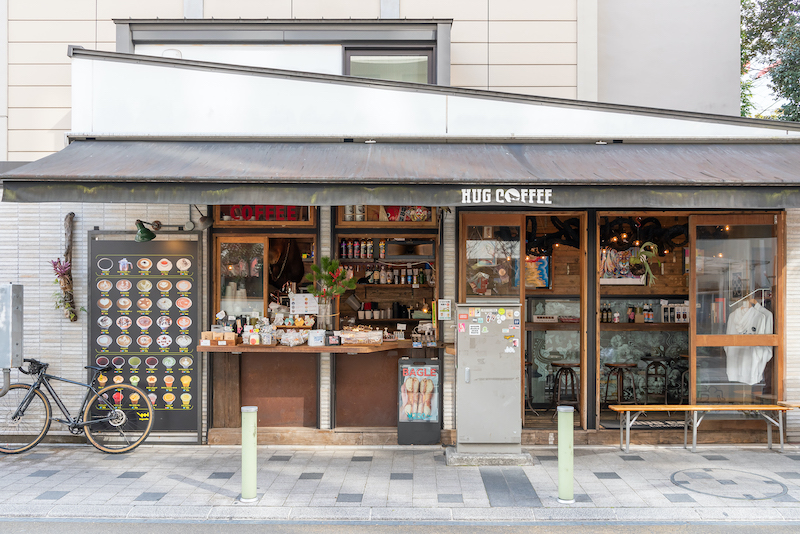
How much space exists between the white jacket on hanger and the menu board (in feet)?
23.7

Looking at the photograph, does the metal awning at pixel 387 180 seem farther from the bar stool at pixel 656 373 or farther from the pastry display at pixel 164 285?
the bar stool at pixel 656 373

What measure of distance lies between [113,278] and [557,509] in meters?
6.22

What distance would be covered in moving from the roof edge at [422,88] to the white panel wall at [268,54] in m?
0.92

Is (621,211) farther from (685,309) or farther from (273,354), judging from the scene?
(273,354)

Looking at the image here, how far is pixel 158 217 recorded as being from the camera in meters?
7.77

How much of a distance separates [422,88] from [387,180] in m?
1.97

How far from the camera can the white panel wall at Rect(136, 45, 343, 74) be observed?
819 centimetres

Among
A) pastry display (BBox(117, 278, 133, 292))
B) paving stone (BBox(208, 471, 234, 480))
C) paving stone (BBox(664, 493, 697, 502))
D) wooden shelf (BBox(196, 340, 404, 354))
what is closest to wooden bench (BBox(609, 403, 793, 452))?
paving stone (BBox(664, 493, 697, 502))

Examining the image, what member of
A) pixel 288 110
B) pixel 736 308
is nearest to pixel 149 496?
pixel 288 110

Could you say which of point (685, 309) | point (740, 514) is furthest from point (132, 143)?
point (685, 309)

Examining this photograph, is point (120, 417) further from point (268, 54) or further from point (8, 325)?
point (268, 54)

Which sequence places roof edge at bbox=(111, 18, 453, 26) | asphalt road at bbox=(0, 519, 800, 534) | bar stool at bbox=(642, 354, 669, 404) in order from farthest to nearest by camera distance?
bar stool at bbox=(642, 354, 669, 404) < roof edge at bbox=(111, 18, 453, 26) < asphalt road at bbox=(0, 519, 800, 534)

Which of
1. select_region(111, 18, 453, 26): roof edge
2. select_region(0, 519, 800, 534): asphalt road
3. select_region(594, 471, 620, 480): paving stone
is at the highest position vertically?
select_region(111, 18, 453, 26): roof edge

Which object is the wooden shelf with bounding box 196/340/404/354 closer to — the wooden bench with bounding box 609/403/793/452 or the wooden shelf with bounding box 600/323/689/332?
the wooden bench with bounding box 609/403/793/452
